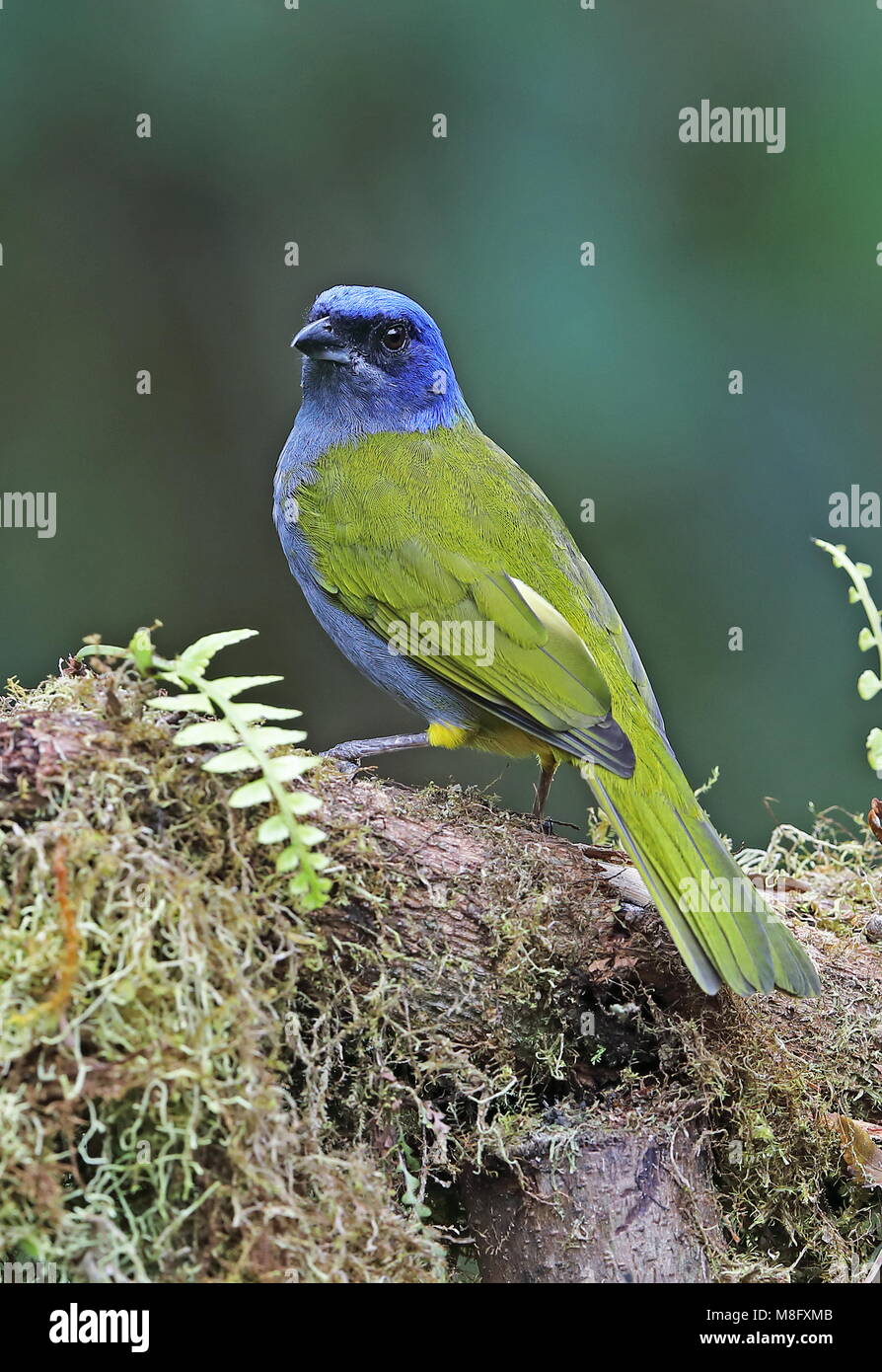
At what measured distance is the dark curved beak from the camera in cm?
352

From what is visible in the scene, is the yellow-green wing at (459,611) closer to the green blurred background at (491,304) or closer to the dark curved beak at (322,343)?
the dark curved beak at (322,343)

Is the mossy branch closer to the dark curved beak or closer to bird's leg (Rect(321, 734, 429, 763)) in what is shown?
bird's leg (Rect(321, 734, 429, 763))

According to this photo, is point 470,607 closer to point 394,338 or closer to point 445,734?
point 445,734

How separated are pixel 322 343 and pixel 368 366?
143 mm

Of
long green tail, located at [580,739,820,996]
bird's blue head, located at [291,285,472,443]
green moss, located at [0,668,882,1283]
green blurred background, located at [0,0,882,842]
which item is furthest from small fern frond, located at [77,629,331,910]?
green blurred background, located at [0,0,882,842]

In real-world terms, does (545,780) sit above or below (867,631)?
below

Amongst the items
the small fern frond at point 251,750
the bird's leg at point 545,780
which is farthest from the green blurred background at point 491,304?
the small fern frond at point 251,750

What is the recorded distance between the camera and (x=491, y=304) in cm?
523

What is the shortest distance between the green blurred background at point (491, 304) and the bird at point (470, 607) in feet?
5.50

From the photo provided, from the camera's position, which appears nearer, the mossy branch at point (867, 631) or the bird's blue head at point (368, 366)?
the mossy branch at point (867, 631)

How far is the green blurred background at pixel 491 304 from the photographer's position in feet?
16.8

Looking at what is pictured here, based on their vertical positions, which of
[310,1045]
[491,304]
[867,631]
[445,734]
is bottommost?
[310,1045]

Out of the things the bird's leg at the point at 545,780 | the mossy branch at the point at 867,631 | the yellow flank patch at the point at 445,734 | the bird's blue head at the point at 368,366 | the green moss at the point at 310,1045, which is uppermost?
the bird's blue head at the point at 368,366

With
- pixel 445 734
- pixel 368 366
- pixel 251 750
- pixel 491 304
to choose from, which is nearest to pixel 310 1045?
pixel 251 750
